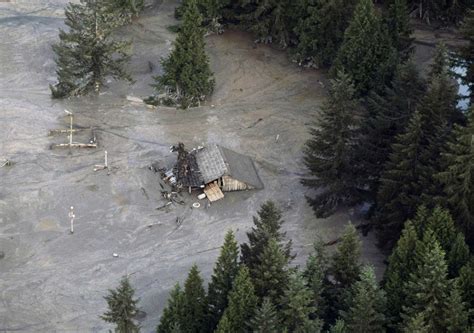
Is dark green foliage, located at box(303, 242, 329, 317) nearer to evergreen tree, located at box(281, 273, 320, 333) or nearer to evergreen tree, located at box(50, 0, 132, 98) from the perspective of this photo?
evergreen tree, located at box(281, 273, 320, 333)

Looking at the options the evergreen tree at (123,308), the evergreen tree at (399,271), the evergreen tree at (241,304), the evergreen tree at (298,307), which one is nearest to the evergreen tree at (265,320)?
the evergreen tree at (298,307)

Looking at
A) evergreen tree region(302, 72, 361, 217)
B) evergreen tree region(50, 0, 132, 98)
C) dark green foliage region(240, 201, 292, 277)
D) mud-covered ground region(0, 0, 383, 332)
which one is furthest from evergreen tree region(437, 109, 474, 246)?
evergreen tree region(50, 0, 132, 98)

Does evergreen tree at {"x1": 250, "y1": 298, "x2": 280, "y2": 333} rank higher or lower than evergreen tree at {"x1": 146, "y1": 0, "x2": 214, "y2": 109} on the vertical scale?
higher

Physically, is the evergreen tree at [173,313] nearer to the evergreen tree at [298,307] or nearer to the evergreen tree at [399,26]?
the evergreen tree at [298,307]

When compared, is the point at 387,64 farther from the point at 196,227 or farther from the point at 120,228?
the point at 120,228

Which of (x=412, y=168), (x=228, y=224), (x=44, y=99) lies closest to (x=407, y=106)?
(x=412, y=168)
